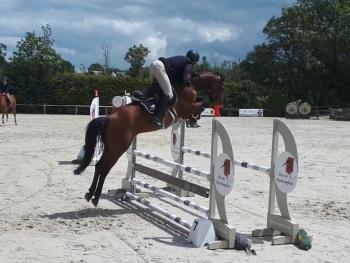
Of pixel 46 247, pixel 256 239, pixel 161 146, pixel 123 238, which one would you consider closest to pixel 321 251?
pixel 256 239

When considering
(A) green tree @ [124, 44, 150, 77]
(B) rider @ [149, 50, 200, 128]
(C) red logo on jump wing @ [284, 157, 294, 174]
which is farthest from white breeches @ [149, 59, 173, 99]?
(A) green tree @ [124, 44, 150, 77]

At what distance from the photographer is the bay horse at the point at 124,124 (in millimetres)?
7633

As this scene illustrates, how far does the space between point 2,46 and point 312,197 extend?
54.0 metres

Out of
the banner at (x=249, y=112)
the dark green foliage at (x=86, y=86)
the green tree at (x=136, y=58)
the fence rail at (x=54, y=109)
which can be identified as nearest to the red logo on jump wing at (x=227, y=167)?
the fence rail at (x=54, y=109)

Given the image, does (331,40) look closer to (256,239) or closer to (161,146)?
(161,146)

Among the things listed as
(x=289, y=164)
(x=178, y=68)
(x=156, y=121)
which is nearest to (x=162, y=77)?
(x=178, y=68)

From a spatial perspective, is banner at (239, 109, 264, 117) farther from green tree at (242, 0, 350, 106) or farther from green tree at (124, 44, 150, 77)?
green tree at (124, 44, 150, 77)

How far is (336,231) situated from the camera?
7.11m

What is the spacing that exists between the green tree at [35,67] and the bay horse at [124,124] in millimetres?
31365

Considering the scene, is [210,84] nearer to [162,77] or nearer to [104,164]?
[162,77]

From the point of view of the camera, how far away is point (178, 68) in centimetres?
781

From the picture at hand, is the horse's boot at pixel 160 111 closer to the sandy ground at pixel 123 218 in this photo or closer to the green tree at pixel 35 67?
the sandy ground at pixel 123 218

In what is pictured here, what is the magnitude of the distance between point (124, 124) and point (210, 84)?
4.72 feet

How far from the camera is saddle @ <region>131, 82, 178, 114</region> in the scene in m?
7.66
